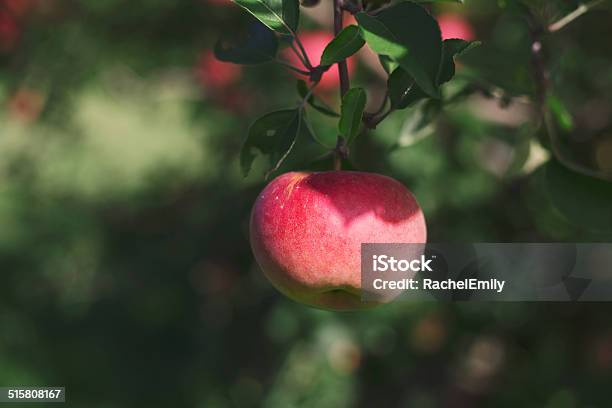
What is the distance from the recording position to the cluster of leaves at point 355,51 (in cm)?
61

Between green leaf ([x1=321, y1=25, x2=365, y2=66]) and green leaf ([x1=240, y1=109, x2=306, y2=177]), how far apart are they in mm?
107

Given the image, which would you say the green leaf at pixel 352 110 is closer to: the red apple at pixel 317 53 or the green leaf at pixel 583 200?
the green leaf at pixel 583 200

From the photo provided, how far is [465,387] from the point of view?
2.33 meters

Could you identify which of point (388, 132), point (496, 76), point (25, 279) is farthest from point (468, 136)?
point (25, 279)

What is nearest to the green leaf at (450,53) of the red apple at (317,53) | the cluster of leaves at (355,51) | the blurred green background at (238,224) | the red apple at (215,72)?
the cluster of leaves at (355,51)

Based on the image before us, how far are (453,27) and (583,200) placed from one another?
932 mm

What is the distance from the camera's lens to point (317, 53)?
171cm

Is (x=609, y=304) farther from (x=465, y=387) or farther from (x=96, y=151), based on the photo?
(x=96, y=151)

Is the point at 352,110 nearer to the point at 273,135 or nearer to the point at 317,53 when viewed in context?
the point at 273,135

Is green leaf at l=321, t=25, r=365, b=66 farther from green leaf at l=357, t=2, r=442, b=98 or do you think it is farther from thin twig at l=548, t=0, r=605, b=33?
thin twig at l=548, t=0, r=605, b=33

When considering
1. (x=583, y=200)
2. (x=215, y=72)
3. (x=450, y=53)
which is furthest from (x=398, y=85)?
(x=215, y=72)

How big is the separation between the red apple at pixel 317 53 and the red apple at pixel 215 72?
371 millimetres

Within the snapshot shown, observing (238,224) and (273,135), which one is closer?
Result: (273,135)

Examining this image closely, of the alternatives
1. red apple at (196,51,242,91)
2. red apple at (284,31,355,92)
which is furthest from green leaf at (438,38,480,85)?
red apple at (196,51,242,91)
